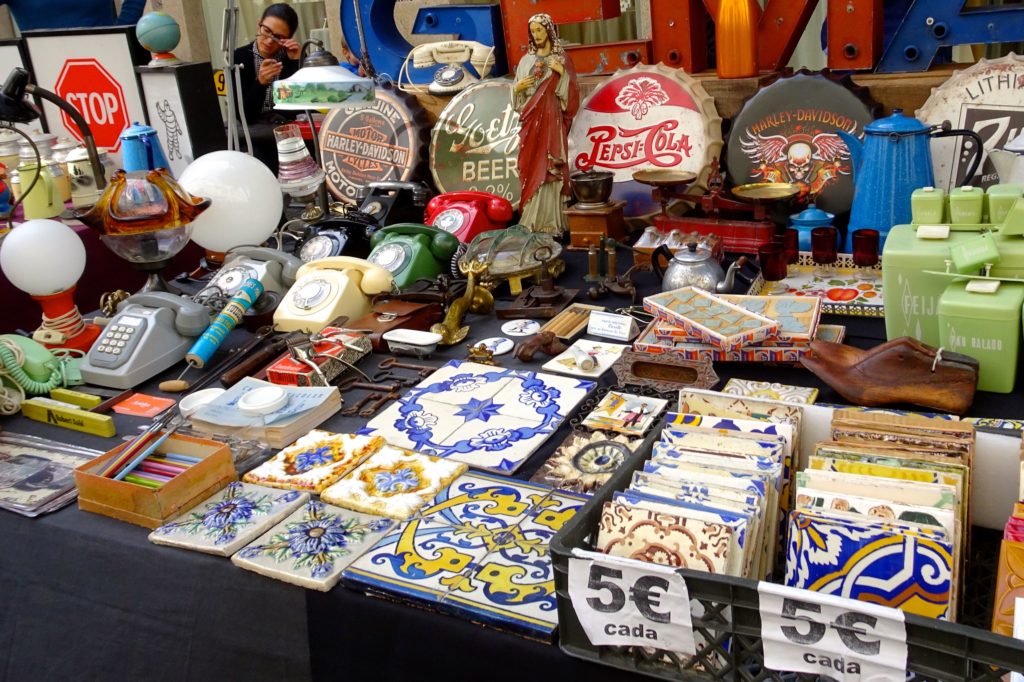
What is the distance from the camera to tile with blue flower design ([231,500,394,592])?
58.8 inches

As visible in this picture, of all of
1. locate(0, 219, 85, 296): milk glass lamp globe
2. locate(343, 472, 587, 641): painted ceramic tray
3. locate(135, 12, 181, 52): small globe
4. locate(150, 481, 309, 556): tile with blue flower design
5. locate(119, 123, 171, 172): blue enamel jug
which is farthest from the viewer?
locate(135, 12, 181, 52): small globe

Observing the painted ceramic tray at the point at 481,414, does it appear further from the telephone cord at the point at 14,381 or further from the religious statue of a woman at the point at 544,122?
the religious statue of a woman at the point at 544,122

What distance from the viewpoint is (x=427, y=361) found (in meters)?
2.31

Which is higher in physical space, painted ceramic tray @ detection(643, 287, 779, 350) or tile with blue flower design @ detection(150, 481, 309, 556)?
painted ceramic tray @ detection(643, 287, 779, 350)

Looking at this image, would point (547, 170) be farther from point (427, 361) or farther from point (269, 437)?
point (269, 437)

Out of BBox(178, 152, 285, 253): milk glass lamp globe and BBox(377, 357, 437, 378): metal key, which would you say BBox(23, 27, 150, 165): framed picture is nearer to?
BBox(178, 152, 285, 253): milk glass lamp globe

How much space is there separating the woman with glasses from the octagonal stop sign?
19.9 inches

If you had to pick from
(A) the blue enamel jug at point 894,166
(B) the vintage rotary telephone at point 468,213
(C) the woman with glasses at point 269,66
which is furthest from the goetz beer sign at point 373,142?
(A) the blue enamel jug at point 894,166

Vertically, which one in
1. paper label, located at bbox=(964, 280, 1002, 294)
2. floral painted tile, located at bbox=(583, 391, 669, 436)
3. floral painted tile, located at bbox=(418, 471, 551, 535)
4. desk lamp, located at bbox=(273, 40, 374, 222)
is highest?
desk lamp, located at bbox=(273, 40, 374, 222)

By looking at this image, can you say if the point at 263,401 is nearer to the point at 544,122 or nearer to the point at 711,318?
the point at 711,318

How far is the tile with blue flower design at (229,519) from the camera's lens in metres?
1.60

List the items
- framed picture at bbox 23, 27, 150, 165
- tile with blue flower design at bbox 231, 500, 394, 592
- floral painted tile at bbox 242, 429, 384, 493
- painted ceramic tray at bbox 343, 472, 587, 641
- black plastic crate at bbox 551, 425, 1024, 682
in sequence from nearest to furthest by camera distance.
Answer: black plastic crate at bbox 551, 425, 1024, 682, painted ceramic tray at bbox 343, 472, 587, 641, tile with blue flower design at bbox 231, 500, 394, 592, floral painted tile at bbox 242, 429, 384, 493, framed picture at bbox 23, 27, 150, 165

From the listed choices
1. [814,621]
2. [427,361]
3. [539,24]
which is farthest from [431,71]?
[814,621]

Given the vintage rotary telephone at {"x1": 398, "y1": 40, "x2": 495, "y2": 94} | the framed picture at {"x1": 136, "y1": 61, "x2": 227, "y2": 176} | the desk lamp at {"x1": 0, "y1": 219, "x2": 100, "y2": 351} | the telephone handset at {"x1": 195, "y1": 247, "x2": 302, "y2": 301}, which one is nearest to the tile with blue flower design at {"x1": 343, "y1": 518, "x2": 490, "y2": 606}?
the telephone handset at {"x1": 195, "y1": 247, "x2": 302, "y2": 301}
